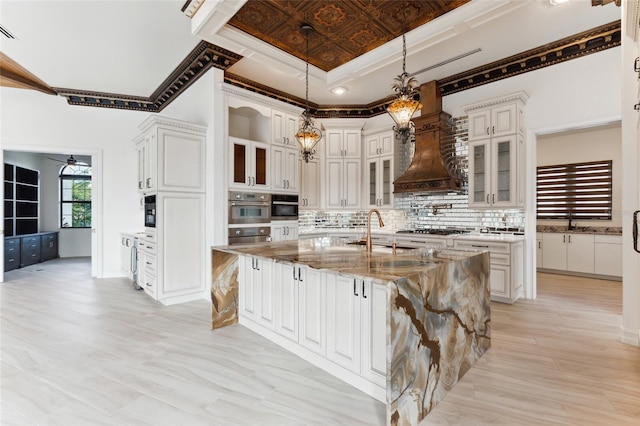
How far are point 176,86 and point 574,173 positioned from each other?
25.8 feet

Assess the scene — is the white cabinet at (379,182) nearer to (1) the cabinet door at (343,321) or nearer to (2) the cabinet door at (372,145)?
(2) the cabinet door at (372,145)

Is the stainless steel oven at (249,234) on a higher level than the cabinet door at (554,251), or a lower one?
higher

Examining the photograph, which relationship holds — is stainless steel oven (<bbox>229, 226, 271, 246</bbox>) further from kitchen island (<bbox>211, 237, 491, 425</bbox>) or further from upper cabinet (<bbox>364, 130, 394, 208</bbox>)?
upper cabinet (<bbox>364, 130, 394, 208</bbox>)

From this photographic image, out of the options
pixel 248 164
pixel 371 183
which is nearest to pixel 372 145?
pixel 371 183

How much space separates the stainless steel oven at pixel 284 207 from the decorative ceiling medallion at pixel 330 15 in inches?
101

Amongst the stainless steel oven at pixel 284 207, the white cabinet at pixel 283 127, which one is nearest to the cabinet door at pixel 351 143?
the white cabinet at pixel 283 127

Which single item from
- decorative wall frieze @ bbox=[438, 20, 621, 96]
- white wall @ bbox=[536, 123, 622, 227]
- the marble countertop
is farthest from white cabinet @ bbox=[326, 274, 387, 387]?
white wall @ bbox=[536, 123, 622, 227]

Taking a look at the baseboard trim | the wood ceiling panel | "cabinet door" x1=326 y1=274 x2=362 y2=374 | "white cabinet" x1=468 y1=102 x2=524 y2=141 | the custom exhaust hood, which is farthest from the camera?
the custom exhaust hood

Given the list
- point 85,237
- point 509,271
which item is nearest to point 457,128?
point 509,271

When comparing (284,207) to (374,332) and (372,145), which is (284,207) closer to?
(372,145)

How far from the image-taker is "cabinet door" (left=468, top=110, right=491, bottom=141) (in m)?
4.55

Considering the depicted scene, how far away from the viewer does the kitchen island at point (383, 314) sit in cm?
175

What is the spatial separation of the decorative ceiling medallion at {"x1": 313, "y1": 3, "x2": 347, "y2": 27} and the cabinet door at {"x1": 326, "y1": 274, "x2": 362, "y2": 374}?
2957mm

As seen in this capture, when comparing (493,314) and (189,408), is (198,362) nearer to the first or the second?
(189,408)
